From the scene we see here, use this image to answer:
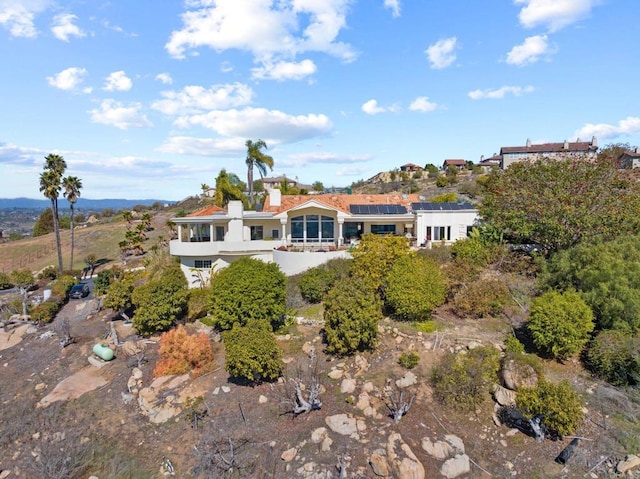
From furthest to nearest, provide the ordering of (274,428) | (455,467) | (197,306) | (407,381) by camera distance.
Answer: (197,306) → (407,381) → (274,428) → (455,467)

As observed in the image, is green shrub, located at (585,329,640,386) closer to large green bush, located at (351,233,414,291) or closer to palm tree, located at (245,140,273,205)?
large green bush, located at (351,233,414,291)

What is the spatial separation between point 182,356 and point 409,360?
1191 cm

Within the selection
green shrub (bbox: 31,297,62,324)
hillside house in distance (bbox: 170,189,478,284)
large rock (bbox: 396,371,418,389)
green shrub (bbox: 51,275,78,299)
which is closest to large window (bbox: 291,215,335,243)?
hillside house in distance (bbox: 170,189,478,284)

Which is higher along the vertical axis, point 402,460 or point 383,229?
point 383,229

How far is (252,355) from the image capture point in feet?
62.4

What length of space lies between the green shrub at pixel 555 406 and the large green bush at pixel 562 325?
12.8ft

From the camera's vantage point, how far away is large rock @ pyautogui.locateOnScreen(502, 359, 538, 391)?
17.3m

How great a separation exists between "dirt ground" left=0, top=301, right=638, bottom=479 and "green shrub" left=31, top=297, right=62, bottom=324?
32.2 feet

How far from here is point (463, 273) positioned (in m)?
26.0

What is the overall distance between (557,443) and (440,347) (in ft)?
22.5

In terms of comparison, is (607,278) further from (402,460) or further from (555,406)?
(402,460)

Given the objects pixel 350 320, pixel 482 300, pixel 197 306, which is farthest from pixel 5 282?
pixel 482 300

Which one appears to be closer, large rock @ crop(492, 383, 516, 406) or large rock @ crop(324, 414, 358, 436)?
large rock @ crop(324, 414, 358, 436)

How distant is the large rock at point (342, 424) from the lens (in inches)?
636
